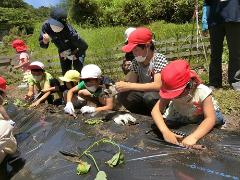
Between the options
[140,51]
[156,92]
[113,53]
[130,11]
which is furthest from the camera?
[130,11]

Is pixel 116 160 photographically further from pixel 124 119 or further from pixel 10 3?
pixel 10 3

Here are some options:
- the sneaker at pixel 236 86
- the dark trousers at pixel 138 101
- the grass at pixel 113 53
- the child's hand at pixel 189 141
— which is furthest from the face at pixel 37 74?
the child's hand at pixel 189 141

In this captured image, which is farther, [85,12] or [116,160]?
[85,12]

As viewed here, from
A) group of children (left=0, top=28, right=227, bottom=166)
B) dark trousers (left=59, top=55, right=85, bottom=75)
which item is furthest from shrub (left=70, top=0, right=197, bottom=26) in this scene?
group of children (left=0, top=28, right=227, bottom=166)

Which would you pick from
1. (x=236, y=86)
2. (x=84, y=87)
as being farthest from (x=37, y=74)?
(x=236, y=86)

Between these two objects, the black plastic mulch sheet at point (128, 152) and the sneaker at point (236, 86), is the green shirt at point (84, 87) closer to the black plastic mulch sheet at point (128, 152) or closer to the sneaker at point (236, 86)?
the black plastic mulch sheet at point (128, 152)

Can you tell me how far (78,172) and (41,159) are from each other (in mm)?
523

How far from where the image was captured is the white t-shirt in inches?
114

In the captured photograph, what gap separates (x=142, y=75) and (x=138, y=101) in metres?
0.27

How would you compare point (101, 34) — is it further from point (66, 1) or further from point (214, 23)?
point (214, 23)

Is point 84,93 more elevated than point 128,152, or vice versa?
point 128,152

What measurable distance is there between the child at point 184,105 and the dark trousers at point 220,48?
1403 mm

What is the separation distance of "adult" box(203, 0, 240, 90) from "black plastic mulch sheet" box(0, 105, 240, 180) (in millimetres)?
1451

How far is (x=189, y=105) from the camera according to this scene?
3.05 metres
